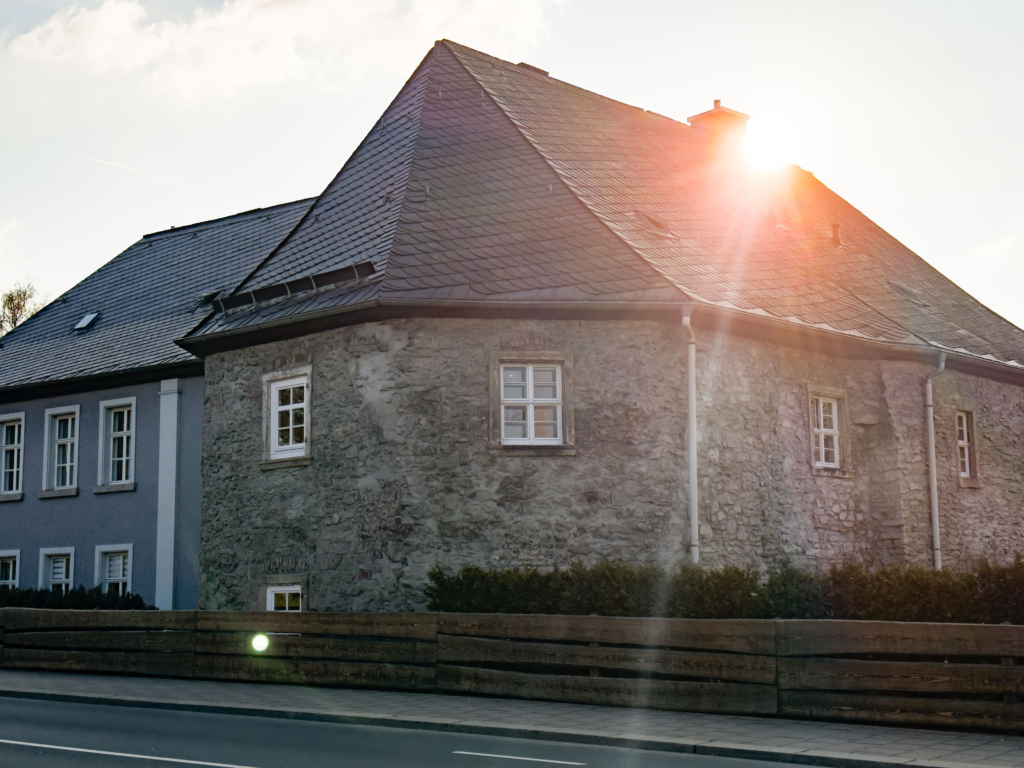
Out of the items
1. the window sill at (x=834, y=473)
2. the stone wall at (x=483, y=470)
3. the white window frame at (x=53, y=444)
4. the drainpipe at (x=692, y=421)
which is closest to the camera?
the stone wall at (x=483, y=470)

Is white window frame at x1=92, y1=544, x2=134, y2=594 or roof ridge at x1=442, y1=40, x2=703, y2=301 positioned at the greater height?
roof ridge at x1=442, y1=40, x2=703, y2=301

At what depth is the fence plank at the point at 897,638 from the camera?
10.1 metres

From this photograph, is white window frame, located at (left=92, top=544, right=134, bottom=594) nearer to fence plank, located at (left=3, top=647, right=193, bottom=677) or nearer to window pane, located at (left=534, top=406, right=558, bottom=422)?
fence plank, located at (left=3, top=647, right=193, bottom=677)

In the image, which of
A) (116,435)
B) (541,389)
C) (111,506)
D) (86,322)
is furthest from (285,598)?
(86,322)

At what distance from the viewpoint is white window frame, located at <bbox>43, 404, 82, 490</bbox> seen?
2305 centimetres

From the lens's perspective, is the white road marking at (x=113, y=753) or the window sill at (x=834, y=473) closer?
the white road marking at (x=113, y=753)

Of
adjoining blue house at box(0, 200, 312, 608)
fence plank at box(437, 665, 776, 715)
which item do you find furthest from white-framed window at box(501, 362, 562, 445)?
adjoining blue house at box(0, 200, 312, 608)

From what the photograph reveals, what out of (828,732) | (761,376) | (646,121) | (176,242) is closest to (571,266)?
(761,376)

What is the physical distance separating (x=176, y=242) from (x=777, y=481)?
17.1 metres

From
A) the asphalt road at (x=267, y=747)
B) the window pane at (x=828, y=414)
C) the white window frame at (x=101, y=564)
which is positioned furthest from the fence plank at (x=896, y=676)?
the white window frame at (x=101, y=564)

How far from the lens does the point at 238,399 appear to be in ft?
61.0

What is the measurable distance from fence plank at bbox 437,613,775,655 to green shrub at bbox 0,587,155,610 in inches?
324

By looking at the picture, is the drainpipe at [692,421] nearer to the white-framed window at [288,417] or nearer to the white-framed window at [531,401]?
the white-framed window at [531,401]

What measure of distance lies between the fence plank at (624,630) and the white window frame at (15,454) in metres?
14.3
